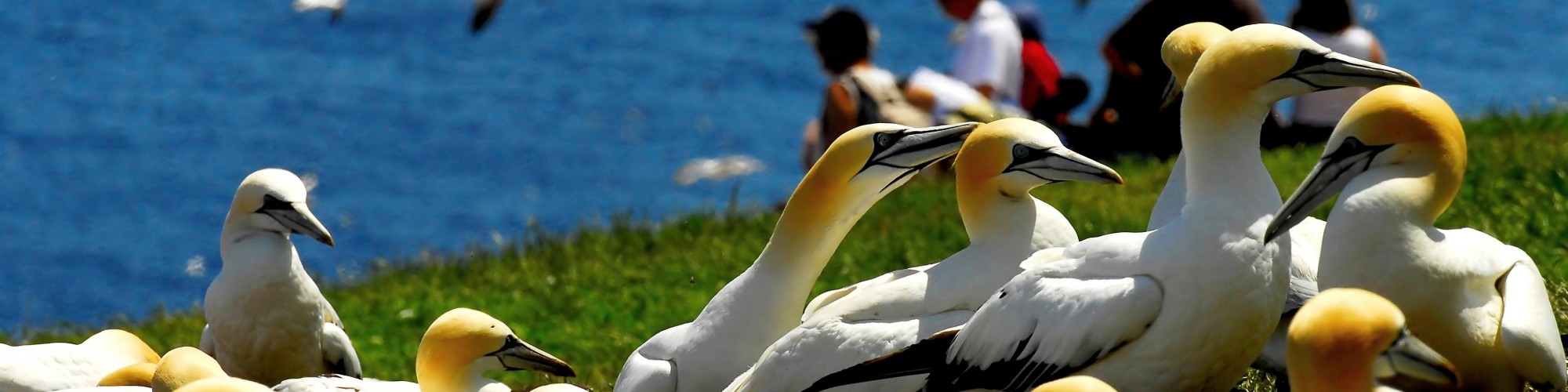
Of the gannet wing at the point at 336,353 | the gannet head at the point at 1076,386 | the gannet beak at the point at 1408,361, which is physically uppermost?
the gannet head at the point at 1076,386

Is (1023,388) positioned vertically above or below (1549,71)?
above

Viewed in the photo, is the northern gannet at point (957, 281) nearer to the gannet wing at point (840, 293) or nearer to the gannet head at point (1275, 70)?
the gannet wing at point (840, 293)

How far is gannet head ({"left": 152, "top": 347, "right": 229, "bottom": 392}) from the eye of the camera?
17.3 feet

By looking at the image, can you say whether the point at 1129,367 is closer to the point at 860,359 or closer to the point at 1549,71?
the point at 860,359

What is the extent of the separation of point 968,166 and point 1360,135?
983mm

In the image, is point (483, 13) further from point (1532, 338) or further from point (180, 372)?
point (1532, 338)

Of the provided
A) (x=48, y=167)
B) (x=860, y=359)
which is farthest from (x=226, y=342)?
(x=48, y=167)

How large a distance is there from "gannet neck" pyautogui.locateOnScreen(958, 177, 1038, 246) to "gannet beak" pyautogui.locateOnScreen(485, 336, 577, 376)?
1216 millimetres

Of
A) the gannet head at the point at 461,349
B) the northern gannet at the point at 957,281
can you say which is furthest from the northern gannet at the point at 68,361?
the northern gannet at the point at 957,281

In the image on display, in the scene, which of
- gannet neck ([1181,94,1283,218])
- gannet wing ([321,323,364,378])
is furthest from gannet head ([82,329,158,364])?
gannet neck ([1181,94,1283,218])

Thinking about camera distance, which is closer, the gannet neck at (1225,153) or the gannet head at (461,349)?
the gannet neck at (1225,153)

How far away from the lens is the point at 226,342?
6.21 m

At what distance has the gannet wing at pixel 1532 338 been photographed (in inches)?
174

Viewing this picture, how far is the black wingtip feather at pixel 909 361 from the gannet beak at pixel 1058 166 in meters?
0.58
